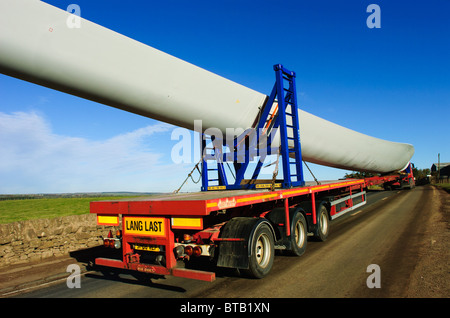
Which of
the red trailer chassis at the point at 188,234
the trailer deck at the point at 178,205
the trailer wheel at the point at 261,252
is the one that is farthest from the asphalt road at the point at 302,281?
the trailer deck at the point at 178,205

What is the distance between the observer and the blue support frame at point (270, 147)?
7.24 metres

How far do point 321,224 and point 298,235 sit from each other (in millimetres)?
1464

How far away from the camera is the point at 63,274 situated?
575 cm

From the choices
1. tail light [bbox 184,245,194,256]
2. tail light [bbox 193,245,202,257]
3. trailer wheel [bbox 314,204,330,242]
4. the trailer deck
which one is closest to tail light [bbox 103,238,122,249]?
the trailer deck

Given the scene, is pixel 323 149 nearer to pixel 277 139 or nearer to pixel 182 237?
pixel 277 139

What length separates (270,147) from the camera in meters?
7.90

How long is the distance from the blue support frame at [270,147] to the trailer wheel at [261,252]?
88.7 inches

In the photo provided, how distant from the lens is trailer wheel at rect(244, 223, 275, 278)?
15.1ft

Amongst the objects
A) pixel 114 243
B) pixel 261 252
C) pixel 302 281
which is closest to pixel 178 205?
pixel 114 243

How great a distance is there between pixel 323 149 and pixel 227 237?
671 centimetres

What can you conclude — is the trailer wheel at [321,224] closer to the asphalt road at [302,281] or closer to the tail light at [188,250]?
the asphalt road at [302,281]

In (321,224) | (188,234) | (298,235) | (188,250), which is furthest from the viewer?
(321,224)

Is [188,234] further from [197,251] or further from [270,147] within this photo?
[270,147]

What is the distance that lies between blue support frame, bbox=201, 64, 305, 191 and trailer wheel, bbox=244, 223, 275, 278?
7.39 feet
